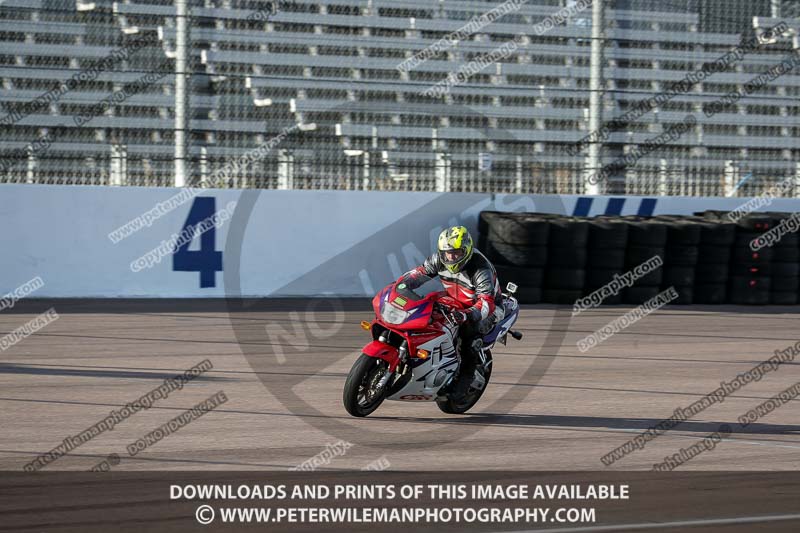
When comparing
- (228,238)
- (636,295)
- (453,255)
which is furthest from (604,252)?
(453,255)

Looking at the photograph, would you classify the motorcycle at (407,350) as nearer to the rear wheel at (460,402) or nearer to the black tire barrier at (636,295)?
the rear wheel at (460,402)

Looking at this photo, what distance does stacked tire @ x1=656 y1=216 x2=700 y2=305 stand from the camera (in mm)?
16500

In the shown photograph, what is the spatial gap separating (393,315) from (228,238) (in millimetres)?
8411

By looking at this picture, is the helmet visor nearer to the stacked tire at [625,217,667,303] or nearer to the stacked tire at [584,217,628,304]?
the stacked tire at [584,217,628,304]

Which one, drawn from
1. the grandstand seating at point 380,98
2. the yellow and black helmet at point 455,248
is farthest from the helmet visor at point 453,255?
the grandstand seating at point 380,98

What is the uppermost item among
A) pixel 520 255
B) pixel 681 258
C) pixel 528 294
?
pixel 520 255

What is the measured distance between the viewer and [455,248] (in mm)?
7934

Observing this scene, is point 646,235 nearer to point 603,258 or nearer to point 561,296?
point 603,258

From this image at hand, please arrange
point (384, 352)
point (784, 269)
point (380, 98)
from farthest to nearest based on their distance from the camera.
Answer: point (380, 98)
point (784, 269)
point (384, 352)

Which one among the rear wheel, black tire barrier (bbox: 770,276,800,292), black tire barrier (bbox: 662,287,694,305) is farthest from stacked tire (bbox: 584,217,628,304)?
the rear wheel

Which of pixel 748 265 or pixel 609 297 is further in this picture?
pixel 748 265

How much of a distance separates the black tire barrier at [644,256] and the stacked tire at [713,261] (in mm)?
15

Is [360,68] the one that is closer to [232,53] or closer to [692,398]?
[232,53]

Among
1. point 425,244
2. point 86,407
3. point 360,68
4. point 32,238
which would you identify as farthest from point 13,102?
point 86,407
